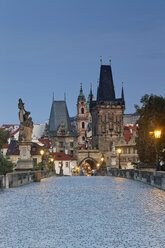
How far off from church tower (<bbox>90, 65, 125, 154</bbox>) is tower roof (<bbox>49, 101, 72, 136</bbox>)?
31.1 feet

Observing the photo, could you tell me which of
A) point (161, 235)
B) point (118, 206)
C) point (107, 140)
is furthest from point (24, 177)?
point (107, 140)

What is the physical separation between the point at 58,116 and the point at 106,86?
19.2 meters

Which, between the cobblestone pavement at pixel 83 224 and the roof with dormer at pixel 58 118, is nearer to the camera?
the cobblestone pavement at pixel 83 224

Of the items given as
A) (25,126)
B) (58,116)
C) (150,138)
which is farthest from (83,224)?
(58,116)

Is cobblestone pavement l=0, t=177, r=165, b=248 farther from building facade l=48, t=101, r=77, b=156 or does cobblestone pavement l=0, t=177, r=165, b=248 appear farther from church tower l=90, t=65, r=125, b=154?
church tower l=90, t=65, r=125, b=154

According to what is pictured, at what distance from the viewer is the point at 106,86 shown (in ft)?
489

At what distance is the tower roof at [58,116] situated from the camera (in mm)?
145250

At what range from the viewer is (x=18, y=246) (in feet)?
28.0


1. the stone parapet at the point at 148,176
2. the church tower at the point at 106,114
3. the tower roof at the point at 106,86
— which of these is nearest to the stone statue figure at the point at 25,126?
the stone parapet at the point at 148,176

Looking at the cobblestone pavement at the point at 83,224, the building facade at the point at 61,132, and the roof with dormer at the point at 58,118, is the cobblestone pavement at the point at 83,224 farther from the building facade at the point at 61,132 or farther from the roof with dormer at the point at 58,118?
the roof with dormer at the point at 58,118

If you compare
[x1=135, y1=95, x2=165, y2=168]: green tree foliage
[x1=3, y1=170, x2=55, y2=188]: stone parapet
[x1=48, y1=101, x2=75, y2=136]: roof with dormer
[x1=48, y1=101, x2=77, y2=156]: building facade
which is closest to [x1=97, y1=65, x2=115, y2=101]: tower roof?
[x1=48, y1=101, x2=75, y2=136]: roof with dormer

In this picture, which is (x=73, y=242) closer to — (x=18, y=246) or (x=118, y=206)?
(x=18, y=246)

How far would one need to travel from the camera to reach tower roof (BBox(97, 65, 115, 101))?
481ft

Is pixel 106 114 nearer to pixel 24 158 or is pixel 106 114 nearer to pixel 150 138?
pixel 150 138
